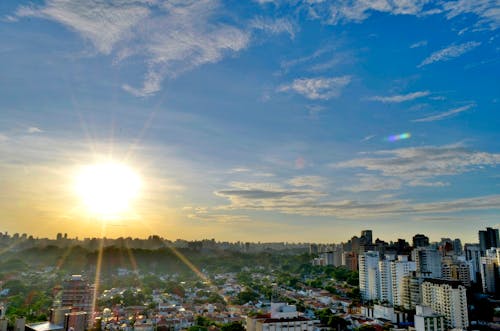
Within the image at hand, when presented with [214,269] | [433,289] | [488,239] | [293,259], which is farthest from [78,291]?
[293,259]

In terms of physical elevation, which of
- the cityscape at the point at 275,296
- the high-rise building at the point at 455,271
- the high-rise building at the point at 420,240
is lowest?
the cityscape at the point at 275,296

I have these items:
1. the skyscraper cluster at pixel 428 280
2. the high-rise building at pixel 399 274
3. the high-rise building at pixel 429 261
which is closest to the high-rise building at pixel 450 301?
the skyscraper cluster at pixel 428 280

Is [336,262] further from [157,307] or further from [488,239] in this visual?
[157,307]

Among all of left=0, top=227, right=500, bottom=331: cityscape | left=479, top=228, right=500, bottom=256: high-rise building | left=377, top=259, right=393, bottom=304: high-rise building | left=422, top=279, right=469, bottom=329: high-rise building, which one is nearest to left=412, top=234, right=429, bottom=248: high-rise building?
left=0, top=227, right=500, bottom=331: cityscape

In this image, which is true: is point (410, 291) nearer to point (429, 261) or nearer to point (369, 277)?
point (369, 277)

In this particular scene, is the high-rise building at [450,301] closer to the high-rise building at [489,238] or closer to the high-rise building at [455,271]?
the high-rise building at [455,271]

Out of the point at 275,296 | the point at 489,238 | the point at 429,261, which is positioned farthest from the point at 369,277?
the point at 489,238
